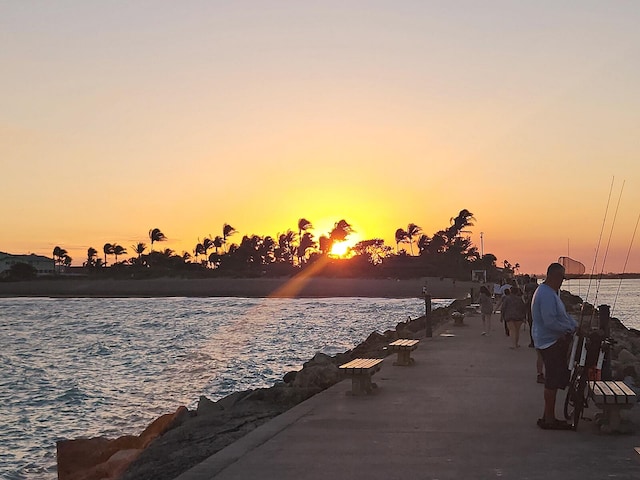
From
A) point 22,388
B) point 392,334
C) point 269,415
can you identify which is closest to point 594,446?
point 269,415

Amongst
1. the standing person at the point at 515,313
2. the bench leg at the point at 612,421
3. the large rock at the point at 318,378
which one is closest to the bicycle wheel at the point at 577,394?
the bench leg at the point at 612,421

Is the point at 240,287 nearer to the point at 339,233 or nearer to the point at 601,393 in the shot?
the point at 339,233

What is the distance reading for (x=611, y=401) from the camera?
8.00 metres

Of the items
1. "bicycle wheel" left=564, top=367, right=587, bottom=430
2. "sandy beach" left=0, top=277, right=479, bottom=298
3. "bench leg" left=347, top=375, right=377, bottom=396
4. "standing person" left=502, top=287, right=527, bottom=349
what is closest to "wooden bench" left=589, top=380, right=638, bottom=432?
"bicycle wheel" left=564, top=367, right=587, bottom=430

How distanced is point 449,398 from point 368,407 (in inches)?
49.9

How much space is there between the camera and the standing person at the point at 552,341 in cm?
828

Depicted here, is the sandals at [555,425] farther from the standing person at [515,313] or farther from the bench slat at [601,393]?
the standing person at [515,313]

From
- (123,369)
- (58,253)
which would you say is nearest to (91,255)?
(58,253)

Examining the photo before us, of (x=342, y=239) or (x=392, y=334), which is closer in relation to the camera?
(x=392, y=334)

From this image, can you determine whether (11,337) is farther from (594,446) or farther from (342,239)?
(342,239)

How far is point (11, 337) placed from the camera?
42469 mm

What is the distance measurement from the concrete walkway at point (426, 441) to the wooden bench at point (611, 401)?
14cm

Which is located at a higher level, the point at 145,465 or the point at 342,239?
the point at 342,239

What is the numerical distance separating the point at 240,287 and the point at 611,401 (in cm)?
10464
